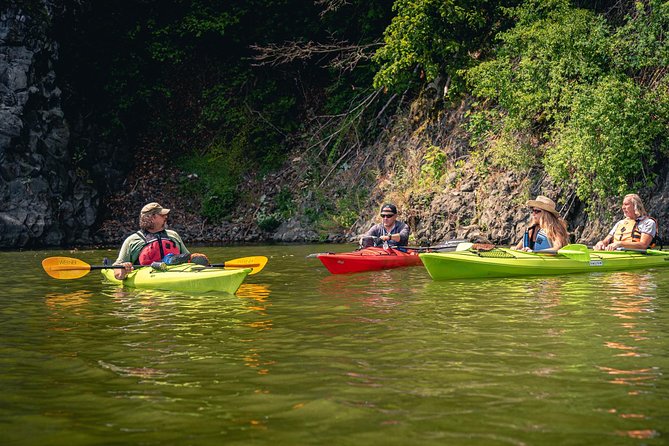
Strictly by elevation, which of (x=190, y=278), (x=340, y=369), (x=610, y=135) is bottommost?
(x=340, y=369)

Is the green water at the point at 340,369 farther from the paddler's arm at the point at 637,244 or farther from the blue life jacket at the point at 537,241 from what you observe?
the paddler's arm at the point at 637,244

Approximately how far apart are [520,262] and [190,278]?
459 centimetres

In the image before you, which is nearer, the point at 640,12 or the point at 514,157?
the point at 640,12

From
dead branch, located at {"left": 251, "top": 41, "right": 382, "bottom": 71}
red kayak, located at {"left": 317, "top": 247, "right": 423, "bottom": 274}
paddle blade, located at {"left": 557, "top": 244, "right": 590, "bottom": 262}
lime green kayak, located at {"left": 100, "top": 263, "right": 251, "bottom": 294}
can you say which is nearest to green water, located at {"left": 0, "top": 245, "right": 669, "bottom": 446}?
lime green kayak, located at {"left": 100, "top": 263, "right": 251, "bottom": 294}

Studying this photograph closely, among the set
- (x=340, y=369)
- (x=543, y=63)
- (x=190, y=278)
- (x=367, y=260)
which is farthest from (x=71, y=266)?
(x=543, y=63)

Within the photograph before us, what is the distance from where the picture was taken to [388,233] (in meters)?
13.6

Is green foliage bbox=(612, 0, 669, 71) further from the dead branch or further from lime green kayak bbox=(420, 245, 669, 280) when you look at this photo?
the dead branch

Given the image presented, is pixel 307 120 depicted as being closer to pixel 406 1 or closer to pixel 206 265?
pixel 406 1

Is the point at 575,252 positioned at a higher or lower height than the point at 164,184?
lower

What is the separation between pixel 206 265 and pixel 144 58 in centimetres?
1733

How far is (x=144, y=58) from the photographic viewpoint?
26.1 m

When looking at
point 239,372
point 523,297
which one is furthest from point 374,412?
point 523,297

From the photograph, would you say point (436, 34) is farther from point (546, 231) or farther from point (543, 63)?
point (546, 231)

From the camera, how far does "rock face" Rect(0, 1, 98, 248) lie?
70.0 ft
